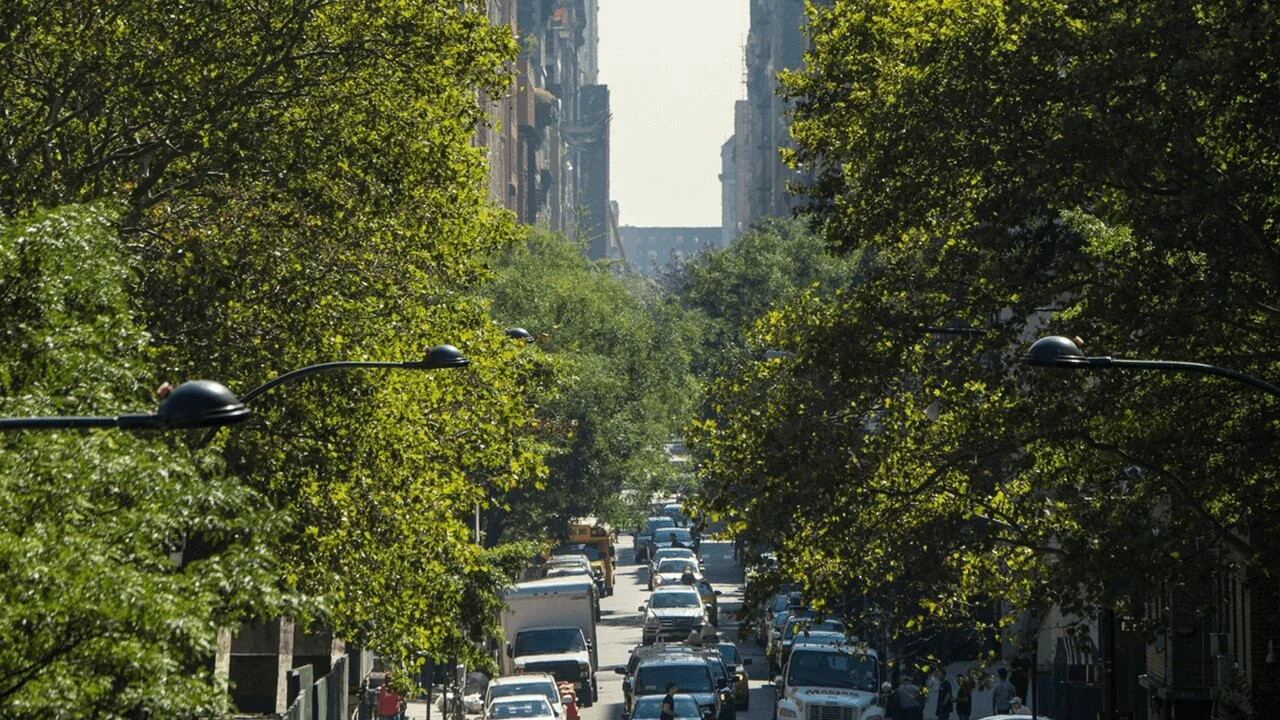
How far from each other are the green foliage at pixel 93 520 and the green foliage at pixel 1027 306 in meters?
8.49

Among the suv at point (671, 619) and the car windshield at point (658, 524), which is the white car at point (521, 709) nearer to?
the suv at point (671, 619)

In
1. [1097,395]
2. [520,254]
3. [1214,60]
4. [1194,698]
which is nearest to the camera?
[1214,60]

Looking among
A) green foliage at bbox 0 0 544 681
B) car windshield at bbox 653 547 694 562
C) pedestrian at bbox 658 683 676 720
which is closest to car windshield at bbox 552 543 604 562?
car windshield at bbox 653 547 694 562

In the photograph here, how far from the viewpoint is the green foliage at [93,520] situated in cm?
1478

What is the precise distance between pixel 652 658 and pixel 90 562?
2957 cm

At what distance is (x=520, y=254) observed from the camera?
86.3 meters

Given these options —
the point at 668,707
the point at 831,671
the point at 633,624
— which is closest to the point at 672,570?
the point at 633,624

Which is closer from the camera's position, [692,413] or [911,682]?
[911,682]

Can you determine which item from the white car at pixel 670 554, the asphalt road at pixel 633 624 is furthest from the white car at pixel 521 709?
the white car at pixel 670 554

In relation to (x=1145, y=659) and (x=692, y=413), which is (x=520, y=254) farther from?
(x=1145, y=659)

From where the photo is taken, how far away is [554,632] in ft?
172

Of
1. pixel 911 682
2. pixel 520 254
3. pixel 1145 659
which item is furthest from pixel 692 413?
pixel 1145 659

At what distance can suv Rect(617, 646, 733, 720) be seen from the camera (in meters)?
42.2

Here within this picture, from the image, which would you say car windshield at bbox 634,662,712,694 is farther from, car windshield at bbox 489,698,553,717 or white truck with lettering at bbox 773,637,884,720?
car windshield at bbox 489,698,553,717
